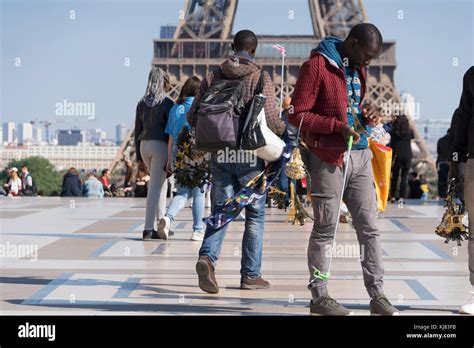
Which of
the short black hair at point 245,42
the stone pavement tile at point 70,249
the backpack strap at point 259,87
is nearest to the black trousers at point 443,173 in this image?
the stone pavement tile at point 70,249

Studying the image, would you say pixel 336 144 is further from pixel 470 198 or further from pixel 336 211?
pixel 470 198

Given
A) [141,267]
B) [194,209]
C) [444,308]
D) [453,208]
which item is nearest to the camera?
[444,308]

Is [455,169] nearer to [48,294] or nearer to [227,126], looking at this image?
[227,126]

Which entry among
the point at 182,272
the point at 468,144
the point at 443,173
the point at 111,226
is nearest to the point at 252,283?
the point at 182,272

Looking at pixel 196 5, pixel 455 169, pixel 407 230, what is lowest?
pixel 407 230

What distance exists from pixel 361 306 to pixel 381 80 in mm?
58931

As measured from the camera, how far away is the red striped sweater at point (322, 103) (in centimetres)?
682

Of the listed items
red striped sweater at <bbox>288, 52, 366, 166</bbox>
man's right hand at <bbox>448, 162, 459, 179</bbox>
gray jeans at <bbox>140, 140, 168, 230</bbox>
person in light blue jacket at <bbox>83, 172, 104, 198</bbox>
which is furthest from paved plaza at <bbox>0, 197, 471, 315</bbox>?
person in light blue jacket at <bbox>83, 172, 104, 198</bbox>

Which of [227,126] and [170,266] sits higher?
[227,126]

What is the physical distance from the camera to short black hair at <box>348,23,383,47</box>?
6.75 m

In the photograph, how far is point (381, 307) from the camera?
6.76 meters

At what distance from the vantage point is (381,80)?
2569 inches

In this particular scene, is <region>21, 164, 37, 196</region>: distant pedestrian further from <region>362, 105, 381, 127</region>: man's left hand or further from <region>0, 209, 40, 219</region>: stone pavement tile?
<region>362, 105, 381, 127</region>: man's left hand

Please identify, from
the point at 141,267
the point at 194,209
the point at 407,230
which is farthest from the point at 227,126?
the point at 407,230
